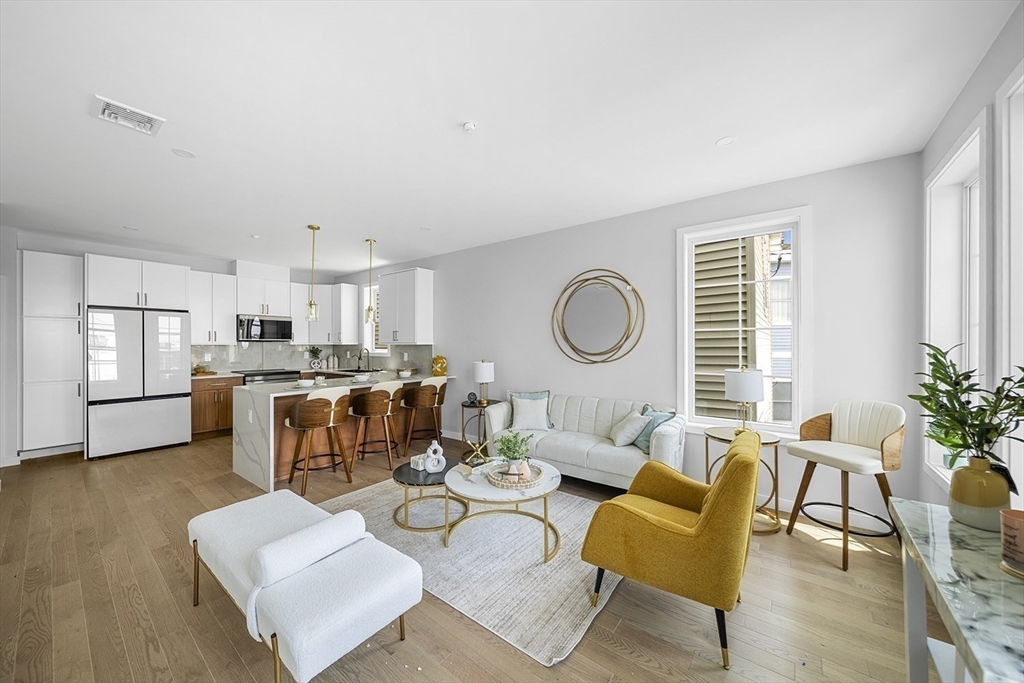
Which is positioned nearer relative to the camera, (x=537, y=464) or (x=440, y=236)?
(x=537, y=464)

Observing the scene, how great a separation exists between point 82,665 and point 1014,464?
4100mm

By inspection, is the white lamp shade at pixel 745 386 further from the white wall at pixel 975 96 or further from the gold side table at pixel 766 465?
the white wall at pixel 975 96

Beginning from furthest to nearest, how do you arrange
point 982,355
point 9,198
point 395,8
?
point 9,198
point 982,355
point 395,8

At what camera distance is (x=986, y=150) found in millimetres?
1833

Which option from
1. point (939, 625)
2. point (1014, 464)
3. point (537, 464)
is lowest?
point (939, 625)

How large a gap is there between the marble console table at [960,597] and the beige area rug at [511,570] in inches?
50.9

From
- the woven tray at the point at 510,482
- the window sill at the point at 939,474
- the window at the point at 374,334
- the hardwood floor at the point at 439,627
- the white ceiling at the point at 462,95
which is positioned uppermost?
the white ceiling at the point at 462,95

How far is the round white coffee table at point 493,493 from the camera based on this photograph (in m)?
2.46

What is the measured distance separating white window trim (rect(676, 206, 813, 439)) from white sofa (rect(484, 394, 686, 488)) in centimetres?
31

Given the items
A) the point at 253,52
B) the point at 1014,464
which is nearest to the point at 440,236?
the point at 253,52

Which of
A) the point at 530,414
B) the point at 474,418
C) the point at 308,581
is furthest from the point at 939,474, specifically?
the point at 474,418

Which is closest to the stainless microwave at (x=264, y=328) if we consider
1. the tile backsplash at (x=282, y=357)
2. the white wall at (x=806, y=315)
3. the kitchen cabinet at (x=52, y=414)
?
the tile backsplash at (x=282, y=357)

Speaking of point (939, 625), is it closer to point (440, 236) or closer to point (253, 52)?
point (253, 52)

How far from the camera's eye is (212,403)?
5891mm
